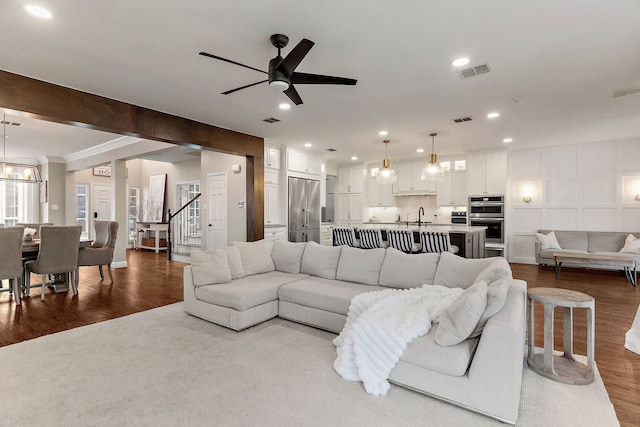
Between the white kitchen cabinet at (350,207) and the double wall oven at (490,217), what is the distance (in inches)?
116

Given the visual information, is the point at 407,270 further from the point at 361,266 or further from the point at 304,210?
the point at 304,210

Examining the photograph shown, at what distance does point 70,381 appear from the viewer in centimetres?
237

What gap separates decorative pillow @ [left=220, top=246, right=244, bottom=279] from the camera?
12.9 ft

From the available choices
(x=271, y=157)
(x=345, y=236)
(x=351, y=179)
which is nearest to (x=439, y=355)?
(x=345, y=236)

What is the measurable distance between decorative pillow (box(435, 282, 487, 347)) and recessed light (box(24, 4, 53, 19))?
3.54 m

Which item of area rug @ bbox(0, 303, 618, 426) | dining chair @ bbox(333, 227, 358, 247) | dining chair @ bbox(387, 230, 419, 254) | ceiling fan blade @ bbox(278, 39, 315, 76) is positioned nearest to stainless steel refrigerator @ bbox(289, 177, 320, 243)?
dining chair @ bbox(333, 227, 358, 247)

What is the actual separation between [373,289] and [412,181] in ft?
19.5

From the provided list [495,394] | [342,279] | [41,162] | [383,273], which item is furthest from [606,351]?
[41,162]

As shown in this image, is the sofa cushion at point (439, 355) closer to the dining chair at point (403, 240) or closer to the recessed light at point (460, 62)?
the recessed light at point (460, 62)

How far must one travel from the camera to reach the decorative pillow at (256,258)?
13.5 ft

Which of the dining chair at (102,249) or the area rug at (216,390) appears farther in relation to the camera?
the dining chair at (102,249)

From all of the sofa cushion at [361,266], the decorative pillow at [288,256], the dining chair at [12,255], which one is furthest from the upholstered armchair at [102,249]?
the sofa cushion at [361,266]

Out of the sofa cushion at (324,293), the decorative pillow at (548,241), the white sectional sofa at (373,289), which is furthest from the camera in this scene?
the decorative pillow at (548,241)

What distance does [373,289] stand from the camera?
3.40m
